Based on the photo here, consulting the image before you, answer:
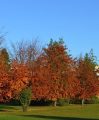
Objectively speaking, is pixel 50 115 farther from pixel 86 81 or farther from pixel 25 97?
pixel 86 81

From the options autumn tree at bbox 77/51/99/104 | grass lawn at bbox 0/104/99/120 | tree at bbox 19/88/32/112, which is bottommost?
grass lawn at bbox 0/104/99/120

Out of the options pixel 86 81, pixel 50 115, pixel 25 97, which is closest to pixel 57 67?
pixel 86 81

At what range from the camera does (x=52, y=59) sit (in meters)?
72.4

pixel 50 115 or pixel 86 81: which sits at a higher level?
pixel 86 81

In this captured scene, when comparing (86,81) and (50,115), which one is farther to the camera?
(86,81)

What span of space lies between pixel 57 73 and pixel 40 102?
955cm

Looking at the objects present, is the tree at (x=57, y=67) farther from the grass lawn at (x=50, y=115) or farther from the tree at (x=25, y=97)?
the grass lawn at (x=50, y=115)

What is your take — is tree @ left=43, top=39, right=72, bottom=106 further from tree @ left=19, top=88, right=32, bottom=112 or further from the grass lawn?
the grass lawn

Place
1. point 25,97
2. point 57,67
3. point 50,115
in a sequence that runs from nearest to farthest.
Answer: point 50,115
point 25,97
point 57,67

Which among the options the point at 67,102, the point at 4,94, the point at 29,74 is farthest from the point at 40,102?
the point at 4,94

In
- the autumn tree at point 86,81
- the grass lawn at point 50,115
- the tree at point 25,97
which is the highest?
the autumn tree at point 86,81

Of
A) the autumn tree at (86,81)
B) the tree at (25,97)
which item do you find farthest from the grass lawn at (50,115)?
the autumn tree at (86,81)

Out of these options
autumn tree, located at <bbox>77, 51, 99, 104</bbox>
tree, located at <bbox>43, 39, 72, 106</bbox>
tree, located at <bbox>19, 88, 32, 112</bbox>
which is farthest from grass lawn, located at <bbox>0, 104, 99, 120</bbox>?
autumn tree, located at <bbox>77, 51, 99, 104</bbox>

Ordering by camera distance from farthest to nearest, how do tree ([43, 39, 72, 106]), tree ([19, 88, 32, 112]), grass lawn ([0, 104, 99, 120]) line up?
tree ([43, 39, 72, 106]) < tree ([19, 88, 32, 112]) < grass lawn ([0, 104, 99, 120])
